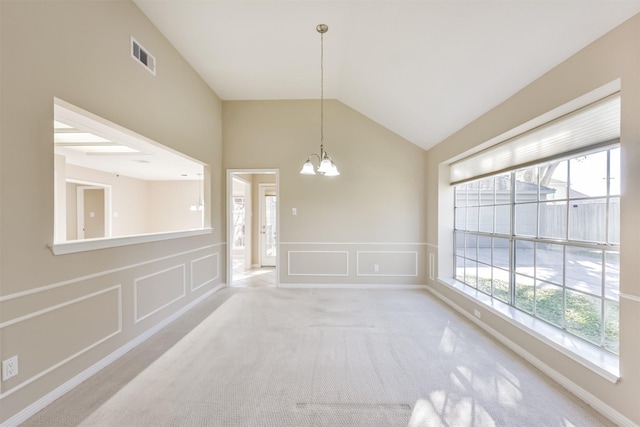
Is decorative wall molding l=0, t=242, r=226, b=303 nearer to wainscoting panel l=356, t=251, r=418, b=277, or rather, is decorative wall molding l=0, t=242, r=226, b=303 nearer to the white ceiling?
the white ceiling

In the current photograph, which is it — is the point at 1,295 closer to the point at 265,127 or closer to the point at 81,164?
the point at 265,127

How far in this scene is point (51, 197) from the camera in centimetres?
178

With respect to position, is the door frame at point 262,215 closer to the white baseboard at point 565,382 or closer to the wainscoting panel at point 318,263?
the wainscoting panel at point 318,263

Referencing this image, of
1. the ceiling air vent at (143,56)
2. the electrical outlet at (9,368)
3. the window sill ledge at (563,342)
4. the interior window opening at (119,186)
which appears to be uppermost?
the ceiling air vent at (143,56)

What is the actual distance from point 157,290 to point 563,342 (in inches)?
154

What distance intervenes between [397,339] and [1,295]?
3.07 m

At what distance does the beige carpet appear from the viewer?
168cm

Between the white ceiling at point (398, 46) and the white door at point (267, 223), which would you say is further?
the white door at point (267, 223)

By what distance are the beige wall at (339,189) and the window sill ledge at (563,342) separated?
183cm

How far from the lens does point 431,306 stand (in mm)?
3699

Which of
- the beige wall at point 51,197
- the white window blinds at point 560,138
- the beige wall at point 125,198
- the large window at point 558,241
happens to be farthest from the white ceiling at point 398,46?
the beige wall at point 125,198

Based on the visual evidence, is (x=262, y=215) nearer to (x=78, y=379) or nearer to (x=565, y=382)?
(x=78, y=379)

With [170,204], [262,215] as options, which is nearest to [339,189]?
[262,215]

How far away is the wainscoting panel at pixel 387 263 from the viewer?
4.61 metres
